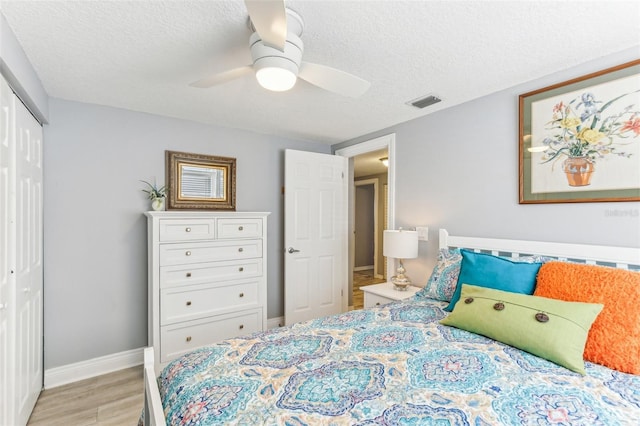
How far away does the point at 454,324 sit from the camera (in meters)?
1.78

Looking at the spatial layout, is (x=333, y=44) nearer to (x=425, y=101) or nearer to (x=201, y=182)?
(x=425, y=101)

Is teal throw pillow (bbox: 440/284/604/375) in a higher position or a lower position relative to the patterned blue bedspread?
higher

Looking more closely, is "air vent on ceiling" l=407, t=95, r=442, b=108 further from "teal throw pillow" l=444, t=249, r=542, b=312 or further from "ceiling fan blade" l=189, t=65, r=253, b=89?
"ceiling fan blade" l=189, t=65, r=253, b=89

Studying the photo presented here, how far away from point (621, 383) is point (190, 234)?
9.41 feet

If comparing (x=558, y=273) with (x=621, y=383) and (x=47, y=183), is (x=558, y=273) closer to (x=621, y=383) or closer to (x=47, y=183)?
(x=621, y=383)

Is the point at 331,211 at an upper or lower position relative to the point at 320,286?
upper

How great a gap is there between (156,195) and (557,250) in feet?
10.6

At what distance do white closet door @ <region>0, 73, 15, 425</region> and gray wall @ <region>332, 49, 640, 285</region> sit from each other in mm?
2928

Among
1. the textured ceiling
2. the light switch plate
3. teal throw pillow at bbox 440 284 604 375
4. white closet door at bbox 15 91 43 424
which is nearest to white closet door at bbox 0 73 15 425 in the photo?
white closet door at bbox 15 91 43 424

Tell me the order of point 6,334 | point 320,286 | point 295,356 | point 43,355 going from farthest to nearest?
point 320,286, point 43,355, point 6,334, point 295,356

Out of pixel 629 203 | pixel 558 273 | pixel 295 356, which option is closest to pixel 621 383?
pixel 558 273

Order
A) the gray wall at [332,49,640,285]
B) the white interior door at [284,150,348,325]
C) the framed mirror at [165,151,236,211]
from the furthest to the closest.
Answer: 1. the white interior door at [284,150,348,325]
2. the framed mirror at [165,151,236,211]
3. the gray wall at [332,49,640,285]

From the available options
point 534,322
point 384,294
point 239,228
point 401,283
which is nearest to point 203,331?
point 239,228

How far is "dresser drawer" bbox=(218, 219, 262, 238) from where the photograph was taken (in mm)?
2996
